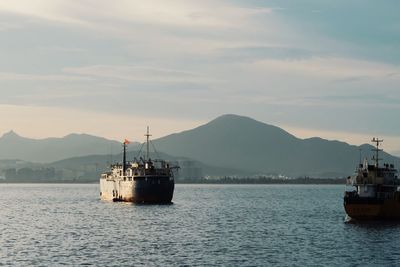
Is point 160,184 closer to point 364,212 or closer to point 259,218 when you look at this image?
point 259,218

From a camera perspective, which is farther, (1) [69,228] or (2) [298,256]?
(1) [69,228]

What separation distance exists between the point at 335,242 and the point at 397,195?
17.6 m

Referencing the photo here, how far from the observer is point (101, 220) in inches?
5069

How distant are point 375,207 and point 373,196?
256cm

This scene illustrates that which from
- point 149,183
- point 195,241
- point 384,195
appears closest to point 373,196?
point 384,195

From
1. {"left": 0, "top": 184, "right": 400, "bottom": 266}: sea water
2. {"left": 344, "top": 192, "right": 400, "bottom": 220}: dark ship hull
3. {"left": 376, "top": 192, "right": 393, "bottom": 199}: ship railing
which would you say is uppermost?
{"left": 376, "top": 192, "right": 393, "bottom": 199}: ship railing

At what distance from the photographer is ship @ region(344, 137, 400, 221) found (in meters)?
103

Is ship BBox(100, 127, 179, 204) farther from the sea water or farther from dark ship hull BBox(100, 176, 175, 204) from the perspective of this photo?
the sea water

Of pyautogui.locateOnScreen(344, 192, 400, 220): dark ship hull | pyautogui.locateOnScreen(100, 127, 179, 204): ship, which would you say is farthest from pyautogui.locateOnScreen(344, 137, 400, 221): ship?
pyautogui.locateOnScreen(100, 127, 179, 204): ship

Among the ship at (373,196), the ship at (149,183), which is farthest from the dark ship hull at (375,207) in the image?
the ship at (149,183)

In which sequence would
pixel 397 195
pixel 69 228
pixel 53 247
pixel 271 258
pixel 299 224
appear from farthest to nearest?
pixel 299 224 < pixel 69 228 < pixel 397 195 < pixel 53 247 < pixel 271 258

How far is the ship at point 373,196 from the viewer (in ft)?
339

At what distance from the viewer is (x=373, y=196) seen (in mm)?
105688

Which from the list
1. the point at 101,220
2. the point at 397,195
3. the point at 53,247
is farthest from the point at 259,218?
the point at 53,247
